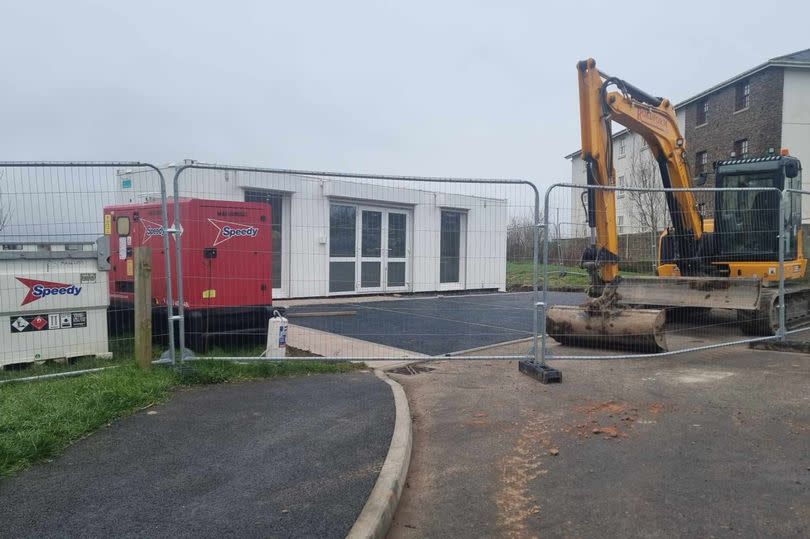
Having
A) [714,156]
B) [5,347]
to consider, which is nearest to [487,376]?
[5,347]

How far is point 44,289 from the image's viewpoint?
5.95m

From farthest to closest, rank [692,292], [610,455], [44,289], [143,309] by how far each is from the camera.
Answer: [692,292] < [44,289] < [143,309] < [610,455]

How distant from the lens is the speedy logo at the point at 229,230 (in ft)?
23.6

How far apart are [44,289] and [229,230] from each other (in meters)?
2.18

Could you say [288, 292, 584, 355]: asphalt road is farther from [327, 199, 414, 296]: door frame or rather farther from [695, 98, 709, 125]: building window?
[695, 98, 709, 125]: building window

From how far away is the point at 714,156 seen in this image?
1281 inches

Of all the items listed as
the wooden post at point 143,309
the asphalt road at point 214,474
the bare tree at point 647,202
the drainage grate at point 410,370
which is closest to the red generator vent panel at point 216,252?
the wooden post at point 143,309

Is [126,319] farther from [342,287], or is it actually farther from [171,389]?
[342,287]

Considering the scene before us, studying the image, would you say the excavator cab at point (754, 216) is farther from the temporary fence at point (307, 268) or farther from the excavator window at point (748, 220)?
the temporary fence at point (307, 268)

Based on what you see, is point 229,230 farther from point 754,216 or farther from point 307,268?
point 754,216

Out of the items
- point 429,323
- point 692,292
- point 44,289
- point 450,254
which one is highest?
point 450,254

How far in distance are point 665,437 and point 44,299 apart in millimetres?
6266

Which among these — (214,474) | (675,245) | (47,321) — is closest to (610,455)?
(214,474)

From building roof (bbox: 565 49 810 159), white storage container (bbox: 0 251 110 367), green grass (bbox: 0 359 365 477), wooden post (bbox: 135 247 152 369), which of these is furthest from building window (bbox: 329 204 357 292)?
building roof (bbox: 565 49 810 159)
